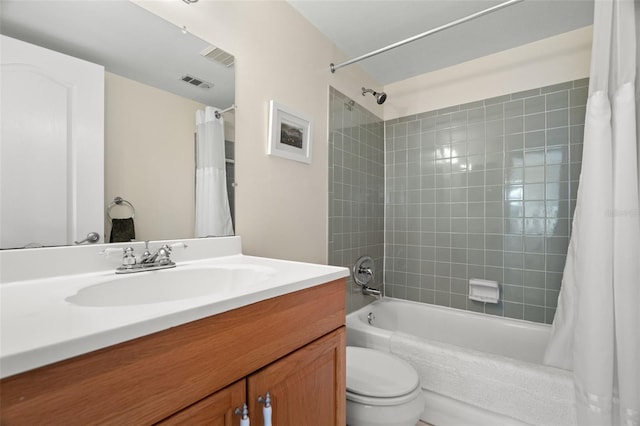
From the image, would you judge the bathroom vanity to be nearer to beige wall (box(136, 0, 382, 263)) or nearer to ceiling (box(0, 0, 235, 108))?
beige wall (box(136, 0, 382, 263))

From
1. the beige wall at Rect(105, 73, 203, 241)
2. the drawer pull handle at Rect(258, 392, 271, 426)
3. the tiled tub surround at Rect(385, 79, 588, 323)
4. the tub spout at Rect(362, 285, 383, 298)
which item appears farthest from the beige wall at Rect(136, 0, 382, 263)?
the tiled tub surround at Rect(385, 79, 588, 323)

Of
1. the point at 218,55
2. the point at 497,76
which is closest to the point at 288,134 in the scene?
the point at 218,55

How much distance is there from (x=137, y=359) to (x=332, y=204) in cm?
155

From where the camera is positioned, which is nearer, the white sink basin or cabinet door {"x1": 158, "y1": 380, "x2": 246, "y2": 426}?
cabinet door {"x1": 158, "y1": 380, "x2": 246, "y2": 426}

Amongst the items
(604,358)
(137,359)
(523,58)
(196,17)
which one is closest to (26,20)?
(196,17)

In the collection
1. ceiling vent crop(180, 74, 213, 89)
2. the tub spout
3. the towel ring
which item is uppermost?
ceiling vent crop(180, 74, 213, 89)

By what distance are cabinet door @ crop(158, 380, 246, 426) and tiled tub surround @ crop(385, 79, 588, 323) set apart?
6.72 feet

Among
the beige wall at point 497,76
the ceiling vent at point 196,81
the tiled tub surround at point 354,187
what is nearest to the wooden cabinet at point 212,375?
the ceiling vent at point 196,81

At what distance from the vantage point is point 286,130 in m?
1.56

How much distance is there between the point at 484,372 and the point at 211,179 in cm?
155

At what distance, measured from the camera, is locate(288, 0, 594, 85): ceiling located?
5.27 ft

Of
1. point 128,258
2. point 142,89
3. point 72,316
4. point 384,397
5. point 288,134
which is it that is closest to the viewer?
point 72,316

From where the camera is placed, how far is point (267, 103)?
147cm

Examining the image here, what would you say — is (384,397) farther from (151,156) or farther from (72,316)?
(151,156)
